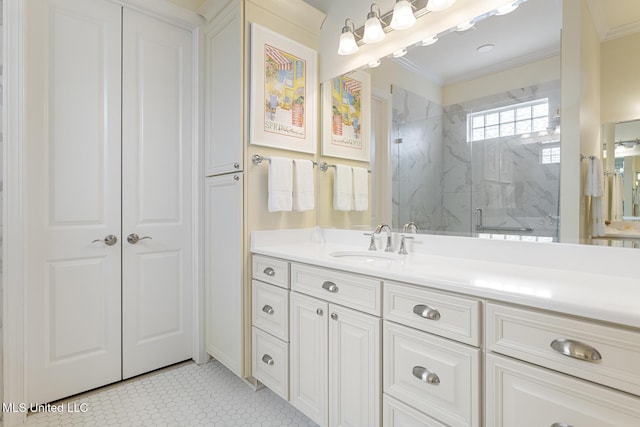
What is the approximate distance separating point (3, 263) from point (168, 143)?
3.49ft

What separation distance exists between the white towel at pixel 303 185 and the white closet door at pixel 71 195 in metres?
1.08

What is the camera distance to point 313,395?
58.8 inches

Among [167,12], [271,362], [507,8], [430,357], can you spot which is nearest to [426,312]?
[430,357]

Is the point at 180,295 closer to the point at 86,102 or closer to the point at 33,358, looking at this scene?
the point at 33,358

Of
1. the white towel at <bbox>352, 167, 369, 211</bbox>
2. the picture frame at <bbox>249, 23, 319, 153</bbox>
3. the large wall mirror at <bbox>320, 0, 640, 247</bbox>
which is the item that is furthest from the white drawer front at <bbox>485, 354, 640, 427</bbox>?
the picture frame at <bbox>249, 23, 319, 153</bbox>

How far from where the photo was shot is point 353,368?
1.31 m

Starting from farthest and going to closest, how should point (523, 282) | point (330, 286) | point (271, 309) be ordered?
point (271, 309) < point (330, 286) < point (523, 282)

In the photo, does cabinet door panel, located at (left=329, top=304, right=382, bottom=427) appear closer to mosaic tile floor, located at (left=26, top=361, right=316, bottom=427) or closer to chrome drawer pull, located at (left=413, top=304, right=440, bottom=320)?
chrome drawer pull, located at (left=413, top=304, right=440, bottom=320)

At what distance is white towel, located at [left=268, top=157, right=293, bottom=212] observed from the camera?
1.91 m

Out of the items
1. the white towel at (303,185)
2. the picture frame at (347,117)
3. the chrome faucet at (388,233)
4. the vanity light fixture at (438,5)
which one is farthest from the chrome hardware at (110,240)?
the vanity light fixture at (438,5)

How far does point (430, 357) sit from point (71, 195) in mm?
1986

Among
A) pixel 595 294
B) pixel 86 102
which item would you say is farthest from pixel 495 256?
pixel 86 102

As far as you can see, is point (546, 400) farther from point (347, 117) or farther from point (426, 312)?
point (347, 117)

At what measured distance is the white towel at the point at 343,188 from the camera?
7.06ft
